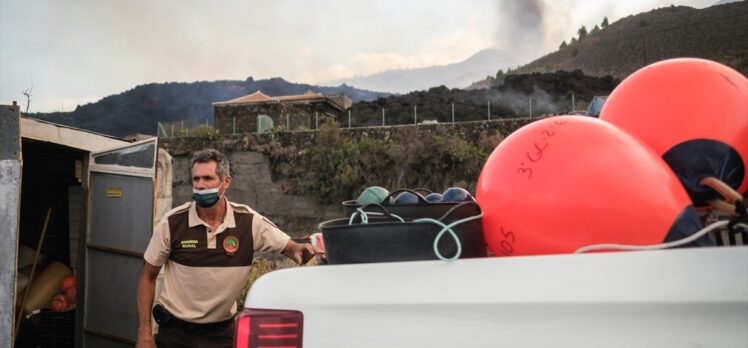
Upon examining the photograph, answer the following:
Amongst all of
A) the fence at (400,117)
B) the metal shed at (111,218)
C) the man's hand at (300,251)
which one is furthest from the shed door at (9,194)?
the fence at (400,117)

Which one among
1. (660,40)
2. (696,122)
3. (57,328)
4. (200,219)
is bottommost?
(57,328)

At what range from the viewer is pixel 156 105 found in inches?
2717

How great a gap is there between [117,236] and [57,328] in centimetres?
170

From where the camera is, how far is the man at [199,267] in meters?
3.03

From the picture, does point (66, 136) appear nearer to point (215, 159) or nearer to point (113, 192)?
point (113, 192)

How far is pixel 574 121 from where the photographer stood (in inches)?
57.4

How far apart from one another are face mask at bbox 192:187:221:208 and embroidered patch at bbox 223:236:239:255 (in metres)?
0.26

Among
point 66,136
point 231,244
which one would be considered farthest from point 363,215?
point 66,136

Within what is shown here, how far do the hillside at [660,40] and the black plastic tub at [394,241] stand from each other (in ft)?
141

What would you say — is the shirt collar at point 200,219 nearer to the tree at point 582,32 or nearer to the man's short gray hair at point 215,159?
the man's short gray hair at point 215,159

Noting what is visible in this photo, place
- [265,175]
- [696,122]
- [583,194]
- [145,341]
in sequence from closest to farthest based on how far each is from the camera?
[583,194]
[696,122]
[145,341]
[265,175]

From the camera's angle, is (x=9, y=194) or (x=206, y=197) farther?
(x=9, y=194)

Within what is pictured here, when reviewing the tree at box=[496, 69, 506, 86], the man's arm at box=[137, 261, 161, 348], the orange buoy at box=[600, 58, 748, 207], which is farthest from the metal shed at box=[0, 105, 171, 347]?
the tree at box=[496, 69, 506, 86]

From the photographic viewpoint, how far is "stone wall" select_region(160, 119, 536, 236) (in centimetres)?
1822
